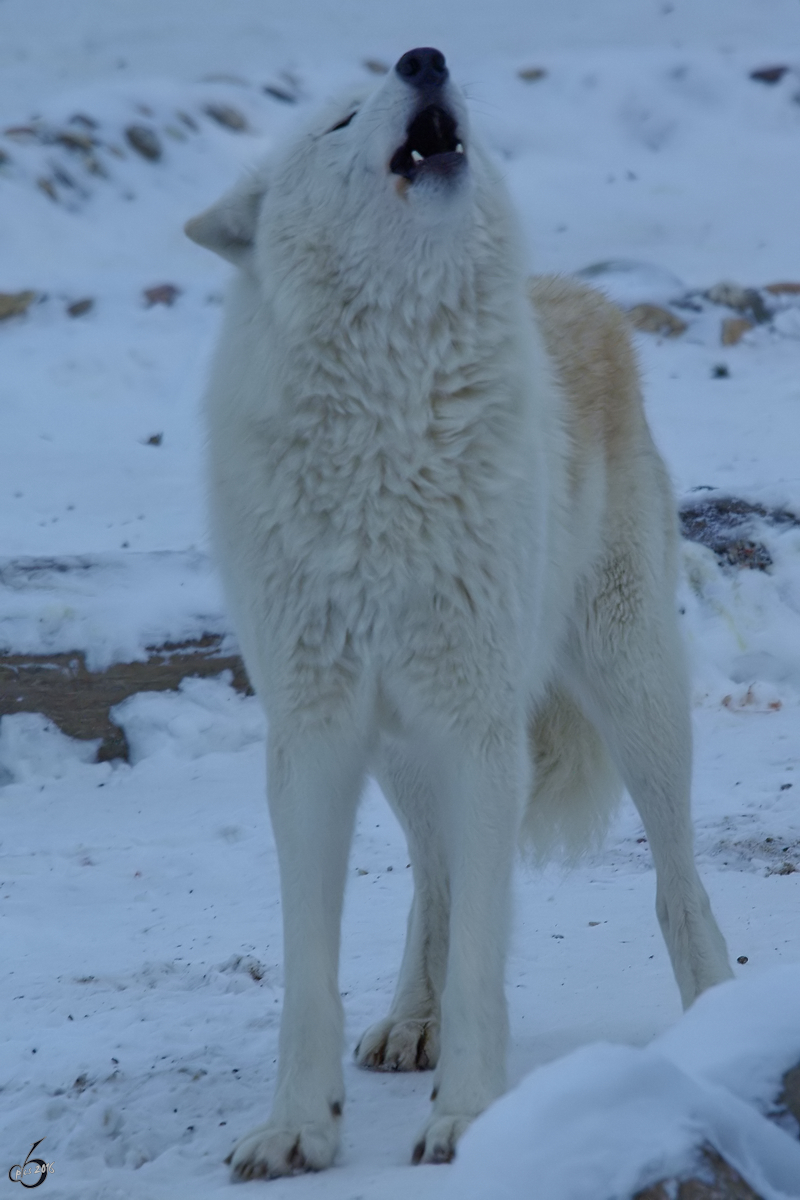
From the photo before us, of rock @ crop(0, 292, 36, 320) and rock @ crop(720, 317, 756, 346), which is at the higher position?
rock @ crop(0, 292, 36, 320)

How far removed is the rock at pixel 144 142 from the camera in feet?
37.4

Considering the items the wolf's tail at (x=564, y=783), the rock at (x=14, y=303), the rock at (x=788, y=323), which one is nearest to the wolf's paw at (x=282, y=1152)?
the wolf's tail at (x=564, y=783)

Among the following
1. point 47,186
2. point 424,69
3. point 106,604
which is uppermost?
point 424,69

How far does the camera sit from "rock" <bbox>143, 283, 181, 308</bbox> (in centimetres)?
990

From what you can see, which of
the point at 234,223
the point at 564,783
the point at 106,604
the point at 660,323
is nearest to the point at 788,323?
the point at 660,323

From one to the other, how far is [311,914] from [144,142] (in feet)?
33.7

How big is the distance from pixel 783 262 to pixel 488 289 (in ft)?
30.4

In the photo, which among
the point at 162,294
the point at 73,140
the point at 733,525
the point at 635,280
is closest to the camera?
the point at 733,525

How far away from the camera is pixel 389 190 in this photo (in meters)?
2.57

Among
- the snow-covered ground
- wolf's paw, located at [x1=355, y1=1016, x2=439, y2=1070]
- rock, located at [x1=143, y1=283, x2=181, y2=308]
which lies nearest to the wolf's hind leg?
the snow-covered ground

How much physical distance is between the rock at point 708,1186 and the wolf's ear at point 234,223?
6.77 feet

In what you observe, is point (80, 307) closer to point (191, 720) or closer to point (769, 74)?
point (191, 720)

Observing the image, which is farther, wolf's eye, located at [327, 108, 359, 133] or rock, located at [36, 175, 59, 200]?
rock, located at [36, 175, 59, 200]

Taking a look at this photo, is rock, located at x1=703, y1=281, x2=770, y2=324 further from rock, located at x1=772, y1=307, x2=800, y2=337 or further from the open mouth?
the open mouth
